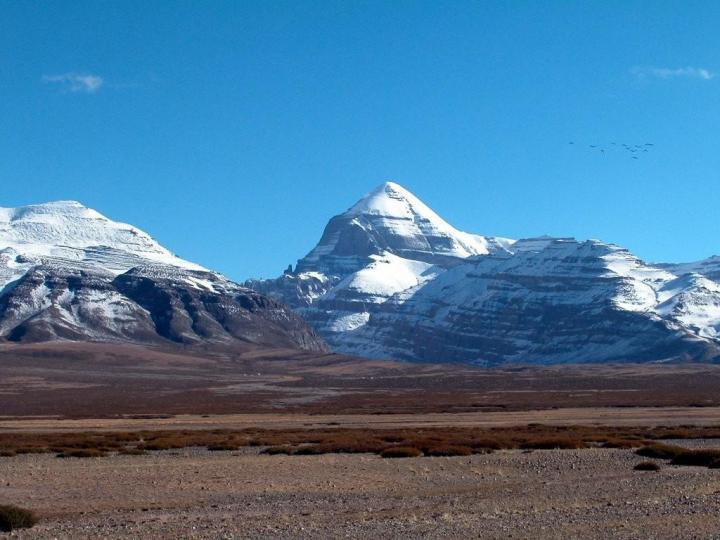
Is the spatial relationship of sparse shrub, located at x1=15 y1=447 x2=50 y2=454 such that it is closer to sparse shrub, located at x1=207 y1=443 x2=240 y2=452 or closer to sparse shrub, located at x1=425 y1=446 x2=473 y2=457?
sparse shrub, located at x1=207 y1=443 x2=240 y2=452

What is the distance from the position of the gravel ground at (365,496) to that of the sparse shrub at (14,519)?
61cm

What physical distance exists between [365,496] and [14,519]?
13114 millimetres

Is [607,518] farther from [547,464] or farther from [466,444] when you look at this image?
[466,444]

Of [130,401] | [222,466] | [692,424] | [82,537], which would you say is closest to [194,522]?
[82,537]

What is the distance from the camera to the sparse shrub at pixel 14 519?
3666 cm

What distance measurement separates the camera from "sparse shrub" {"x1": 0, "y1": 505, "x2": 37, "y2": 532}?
36.7m

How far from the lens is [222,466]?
56.7 metres

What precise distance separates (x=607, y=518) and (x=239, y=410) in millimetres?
107700

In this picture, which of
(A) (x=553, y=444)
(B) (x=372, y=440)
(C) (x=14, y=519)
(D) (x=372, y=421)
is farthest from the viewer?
(D) (x=372, y=421)

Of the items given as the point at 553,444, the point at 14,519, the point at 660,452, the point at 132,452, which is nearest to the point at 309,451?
the point at 132,452

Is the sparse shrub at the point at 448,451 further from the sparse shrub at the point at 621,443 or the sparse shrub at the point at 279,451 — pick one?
the sparse shrub at the point at 621,443

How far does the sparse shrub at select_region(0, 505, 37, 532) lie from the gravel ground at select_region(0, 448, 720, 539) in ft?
1.99

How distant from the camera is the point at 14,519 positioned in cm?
3678

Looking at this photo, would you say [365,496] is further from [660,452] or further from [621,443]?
[621,443]
